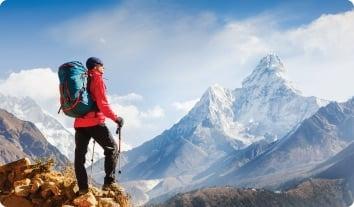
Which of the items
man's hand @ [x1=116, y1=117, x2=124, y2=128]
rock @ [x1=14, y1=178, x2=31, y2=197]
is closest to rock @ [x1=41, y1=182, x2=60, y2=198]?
rock @ [x1=14, y1=178, x2=31, y2=197]

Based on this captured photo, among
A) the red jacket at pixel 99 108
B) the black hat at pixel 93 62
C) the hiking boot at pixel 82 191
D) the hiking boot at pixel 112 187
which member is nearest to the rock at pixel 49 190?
the hiking boot at pixel 82 191

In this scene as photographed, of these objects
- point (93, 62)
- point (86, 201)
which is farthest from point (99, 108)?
point (86, 201)

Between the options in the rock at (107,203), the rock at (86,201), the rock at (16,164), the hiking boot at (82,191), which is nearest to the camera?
the rock at (86,201)

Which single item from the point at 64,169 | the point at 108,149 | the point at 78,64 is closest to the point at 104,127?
the point at 108,149

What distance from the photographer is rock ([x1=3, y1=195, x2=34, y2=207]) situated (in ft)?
27.7

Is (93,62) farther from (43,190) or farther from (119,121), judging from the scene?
(43,190)

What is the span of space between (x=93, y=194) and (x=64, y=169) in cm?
169

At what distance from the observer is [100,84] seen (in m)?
8.63

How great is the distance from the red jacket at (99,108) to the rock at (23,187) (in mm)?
A: 1239

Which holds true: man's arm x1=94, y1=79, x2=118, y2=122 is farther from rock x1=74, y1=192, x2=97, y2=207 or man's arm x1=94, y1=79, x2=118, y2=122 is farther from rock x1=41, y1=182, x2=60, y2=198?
rock x1=41, y1=182, x2=60, y2=198

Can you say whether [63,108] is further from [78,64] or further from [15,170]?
[15,170]

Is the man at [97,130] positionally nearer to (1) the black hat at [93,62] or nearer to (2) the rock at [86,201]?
(1) the black hat at [93,62]

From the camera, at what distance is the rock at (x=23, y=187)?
28.2 ft

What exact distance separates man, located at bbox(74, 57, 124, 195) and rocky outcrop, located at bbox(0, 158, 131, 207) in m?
0.26
